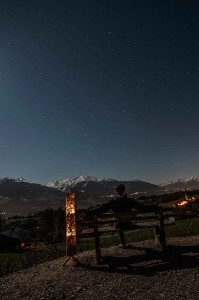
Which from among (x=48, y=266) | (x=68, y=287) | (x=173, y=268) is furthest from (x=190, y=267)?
(x=48, y=266)

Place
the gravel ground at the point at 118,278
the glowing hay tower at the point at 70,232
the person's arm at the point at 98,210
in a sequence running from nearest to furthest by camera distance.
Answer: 1. the gravel ground at the point at 118,278
2. the glowing hay tower at the point at 70,232
3. the person's arm at the point at 98,210

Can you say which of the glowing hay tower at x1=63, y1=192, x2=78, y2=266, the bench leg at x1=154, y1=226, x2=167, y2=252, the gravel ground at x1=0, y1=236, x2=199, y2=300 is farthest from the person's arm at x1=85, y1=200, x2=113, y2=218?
the bench leg at x1=154, y1=226, x2=167, y2=252

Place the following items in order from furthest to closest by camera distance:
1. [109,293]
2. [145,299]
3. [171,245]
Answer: [171,245] < [109,293] < [145,299]

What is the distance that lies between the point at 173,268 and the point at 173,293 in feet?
7.11

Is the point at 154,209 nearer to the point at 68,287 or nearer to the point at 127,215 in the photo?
the point at 127,215

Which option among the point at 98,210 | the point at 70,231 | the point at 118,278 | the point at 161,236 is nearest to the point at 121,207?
the point at 98,210

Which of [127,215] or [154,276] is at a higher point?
[127,215]

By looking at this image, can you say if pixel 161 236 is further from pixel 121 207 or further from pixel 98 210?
pixel 98 210

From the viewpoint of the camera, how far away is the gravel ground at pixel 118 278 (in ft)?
29.3

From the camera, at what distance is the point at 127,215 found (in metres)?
12.6

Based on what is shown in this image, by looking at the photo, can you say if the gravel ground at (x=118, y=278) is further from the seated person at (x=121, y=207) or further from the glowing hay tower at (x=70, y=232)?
the seated person at (x=121, y=207)

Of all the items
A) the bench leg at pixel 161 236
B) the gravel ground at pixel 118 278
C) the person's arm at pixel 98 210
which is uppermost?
the person's arm at pixel 98 210

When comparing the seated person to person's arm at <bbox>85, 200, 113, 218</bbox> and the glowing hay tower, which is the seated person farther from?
the glowing hay tower

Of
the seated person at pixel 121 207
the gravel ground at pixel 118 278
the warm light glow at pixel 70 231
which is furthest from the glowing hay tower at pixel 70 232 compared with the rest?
the seated person at pixel 121 207
